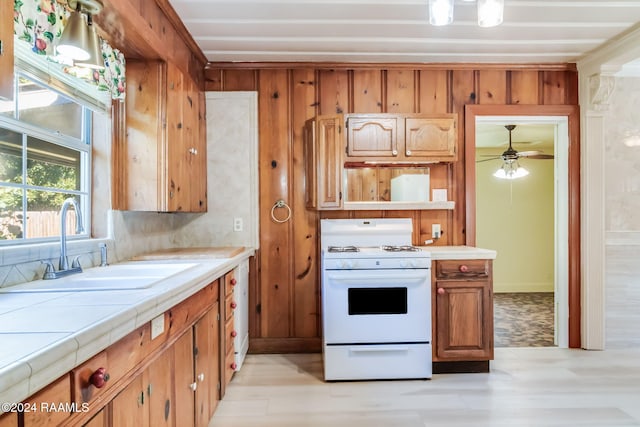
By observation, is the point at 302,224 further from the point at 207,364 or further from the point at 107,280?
the point at 107,280

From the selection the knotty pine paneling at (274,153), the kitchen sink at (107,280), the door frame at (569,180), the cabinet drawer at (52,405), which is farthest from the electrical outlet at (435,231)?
the cabinet drawer at (52,405)

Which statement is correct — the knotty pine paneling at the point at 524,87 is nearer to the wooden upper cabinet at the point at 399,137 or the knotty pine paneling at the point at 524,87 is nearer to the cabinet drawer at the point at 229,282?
the wooden upper cabinet at the point at 399,137

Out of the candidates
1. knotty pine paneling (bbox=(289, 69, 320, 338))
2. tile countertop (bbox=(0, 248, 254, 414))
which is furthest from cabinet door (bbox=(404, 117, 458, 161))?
tile countertop (bbox=(0, 248, 254, 414))

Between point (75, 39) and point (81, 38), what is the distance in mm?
21

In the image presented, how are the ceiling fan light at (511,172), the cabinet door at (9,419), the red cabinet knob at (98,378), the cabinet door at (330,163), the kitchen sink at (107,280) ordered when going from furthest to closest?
1. the ceiling fan light at (511,172)
2. the cabinet door at (330,163)
3. the kitchen sink at (107,280)
4. the red cabinet knob at (98,378)
5. the cabinet door at (9,419)

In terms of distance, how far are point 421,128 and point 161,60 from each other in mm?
1890

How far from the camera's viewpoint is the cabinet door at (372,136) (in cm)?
277

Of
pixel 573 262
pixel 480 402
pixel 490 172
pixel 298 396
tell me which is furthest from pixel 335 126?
pixel 490 172

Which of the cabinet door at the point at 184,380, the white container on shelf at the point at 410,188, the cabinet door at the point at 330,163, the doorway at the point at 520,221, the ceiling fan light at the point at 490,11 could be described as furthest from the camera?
the doorway at the point at 520,221

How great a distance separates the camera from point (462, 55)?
2822mm

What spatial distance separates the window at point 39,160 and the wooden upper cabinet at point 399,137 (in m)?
1.77

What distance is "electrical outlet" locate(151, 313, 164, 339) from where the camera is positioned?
3.84 ft

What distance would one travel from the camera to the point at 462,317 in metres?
2.51

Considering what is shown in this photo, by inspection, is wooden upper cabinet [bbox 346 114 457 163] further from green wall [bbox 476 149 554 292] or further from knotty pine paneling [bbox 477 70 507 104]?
green wall [bbox 476 149 554 292]
